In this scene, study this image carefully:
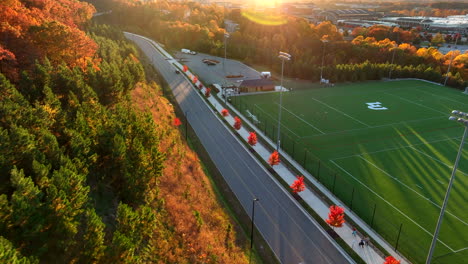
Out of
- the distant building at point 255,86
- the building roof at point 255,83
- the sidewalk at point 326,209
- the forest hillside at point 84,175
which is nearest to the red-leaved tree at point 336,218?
the sidewalk at point 326,209

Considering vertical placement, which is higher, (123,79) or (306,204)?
(123,79)

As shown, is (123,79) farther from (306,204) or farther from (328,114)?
(328,114)

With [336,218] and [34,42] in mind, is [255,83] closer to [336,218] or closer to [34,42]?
[34,42]

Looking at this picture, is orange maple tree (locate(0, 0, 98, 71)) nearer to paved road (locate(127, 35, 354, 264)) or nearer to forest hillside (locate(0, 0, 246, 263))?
forest hillside (locate(0, 0, 246, 263))

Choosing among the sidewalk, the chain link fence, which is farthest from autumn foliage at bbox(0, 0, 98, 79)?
the chain link fence

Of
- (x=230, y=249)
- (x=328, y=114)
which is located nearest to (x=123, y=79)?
(x=230, y=249)

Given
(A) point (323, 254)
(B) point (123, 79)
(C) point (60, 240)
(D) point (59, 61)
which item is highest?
(D) point (59, 61)

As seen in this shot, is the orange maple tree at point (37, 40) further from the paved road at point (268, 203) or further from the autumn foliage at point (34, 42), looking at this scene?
the paved road at point (268, 203)
